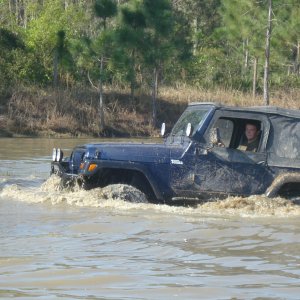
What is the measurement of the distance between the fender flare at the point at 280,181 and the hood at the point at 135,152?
125cm

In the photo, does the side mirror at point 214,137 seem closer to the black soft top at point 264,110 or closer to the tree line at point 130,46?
the black soft top at point 264,110

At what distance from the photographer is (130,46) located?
132 feet

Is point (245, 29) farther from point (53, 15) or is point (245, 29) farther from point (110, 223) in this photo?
point (110, 223)

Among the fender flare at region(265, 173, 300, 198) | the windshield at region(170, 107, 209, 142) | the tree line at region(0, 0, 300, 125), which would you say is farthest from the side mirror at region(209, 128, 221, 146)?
the tree line at region(0, 0, 300, 125)

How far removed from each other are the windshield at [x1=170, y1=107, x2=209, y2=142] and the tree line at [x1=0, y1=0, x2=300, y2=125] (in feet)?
85.7

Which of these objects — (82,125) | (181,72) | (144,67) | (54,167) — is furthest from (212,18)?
(54,167)

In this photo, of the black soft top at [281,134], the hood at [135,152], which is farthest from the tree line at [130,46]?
the hood at [135,152]

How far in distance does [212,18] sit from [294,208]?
4480cm

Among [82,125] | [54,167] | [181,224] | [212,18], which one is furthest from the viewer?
[212,18]

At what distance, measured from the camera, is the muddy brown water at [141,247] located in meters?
7.44

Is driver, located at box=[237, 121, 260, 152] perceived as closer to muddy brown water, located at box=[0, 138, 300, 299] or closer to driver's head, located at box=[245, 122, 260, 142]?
driver's head, located at box=[245, 122, 260, 142]

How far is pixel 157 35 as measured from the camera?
41562mm

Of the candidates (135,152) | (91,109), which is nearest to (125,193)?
(135,152)

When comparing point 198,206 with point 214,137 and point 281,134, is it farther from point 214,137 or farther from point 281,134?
point 281,134
